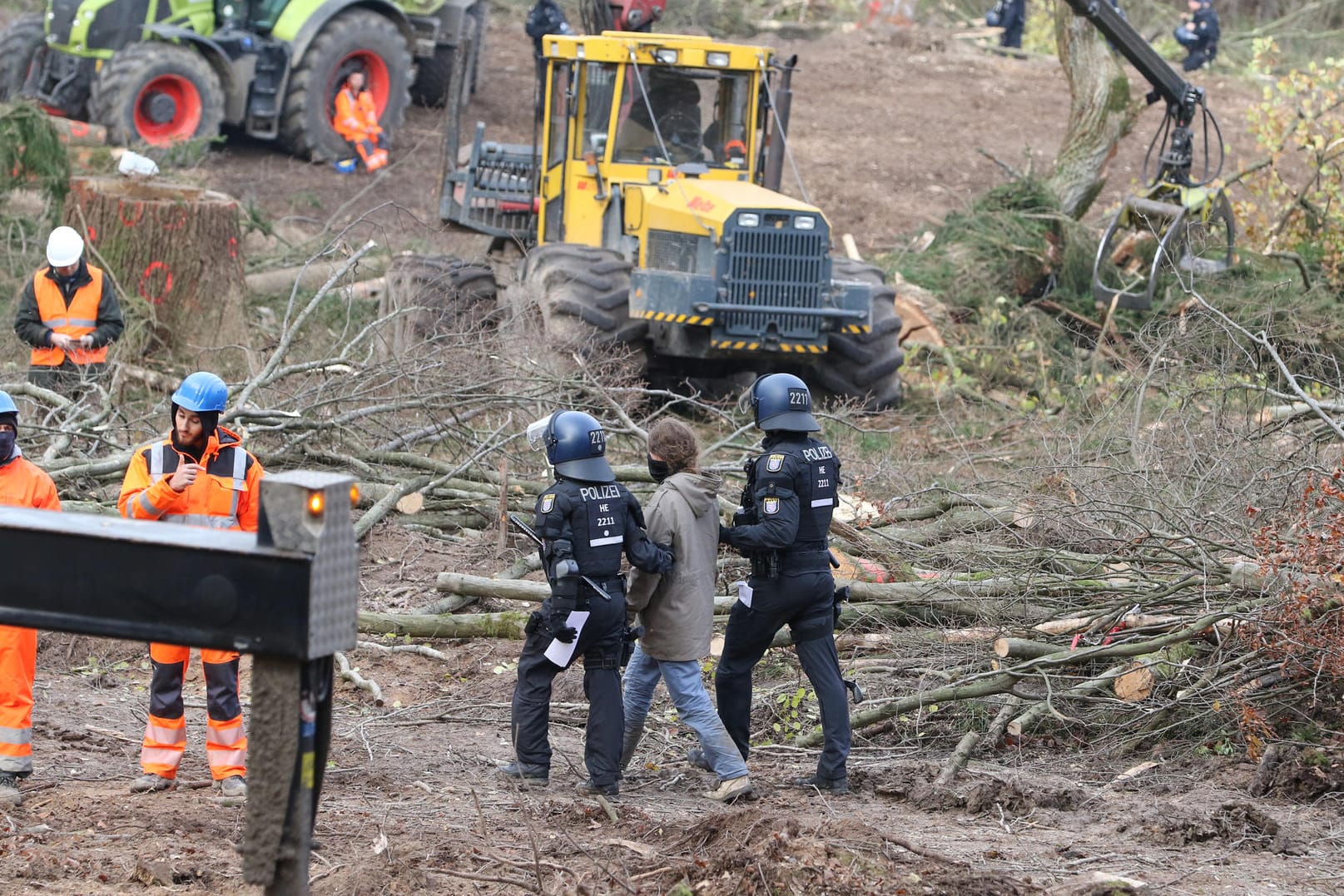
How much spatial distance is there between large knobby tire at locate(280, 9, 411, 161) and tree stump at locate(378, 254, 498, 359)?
6171 millimetres

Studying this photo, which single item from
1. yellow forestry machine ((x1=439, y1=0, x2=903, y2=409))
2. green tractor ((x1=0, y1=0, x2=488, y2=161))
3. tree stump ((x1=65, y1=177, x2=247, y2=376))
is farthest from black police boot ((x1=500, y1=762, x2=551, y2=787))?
green tractor ((x1=0, y1=0, x2=488, y2=161))

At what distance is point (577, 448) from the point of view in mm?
5570

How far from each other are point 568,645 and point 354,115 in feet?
49.1

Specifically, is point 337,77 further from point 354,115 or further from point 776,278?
point 776,278

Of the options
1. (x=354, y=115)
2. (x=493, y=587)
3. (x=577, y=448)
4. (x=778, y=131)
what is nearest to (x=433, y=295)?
(x=778, y=131)

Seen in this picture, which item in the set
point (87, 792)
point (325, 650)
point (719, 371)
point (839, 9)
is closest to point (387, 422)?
point (719, 371)

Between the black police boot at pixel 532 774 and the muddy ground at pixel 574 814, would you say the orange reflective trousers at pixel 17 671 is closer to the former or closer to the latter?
the muddy ground at pixel 574 814

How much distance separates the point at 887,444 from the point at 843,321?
100 cm

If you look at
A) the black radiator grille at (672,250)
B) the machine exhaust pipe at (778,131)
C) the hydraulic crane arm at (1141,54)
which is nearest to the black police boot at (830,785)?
the black radiator grille at (672,250)

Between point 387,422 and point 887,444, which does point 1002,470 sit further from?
point 387,422

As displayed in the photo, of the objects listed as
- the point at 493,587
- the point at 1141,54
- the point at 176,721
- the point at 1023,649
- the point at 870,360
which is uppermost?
the point at 1141,54

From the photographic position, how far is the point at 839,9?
26.8m

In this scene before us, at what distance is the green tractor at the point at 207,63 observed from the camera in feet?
56.0

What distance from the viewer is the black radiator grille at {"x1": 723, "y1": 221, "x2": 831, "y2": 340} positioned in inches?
424
